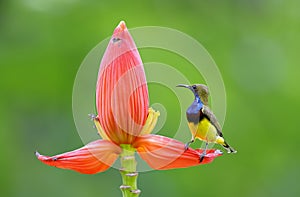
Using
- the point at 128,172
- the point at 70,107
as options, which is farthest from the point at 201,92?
the point at 70,107

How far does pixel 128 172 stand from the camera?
27.8 inches

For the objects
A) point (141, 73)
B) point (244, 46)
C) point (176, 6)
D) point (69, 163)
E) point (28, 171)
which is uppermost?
point (176, 6)

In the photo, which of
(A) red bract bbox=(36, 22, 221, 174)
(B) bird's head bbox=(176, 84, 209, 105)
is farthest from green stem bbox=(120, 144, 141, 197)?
(B) bird's head bbox=(176, 84, 209, 105)

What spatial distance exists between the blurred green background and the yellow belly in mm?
1675

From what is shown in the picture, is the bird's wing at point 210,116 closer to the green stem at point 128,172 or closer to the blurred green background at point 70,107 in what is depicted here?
the green stem at point 128,172

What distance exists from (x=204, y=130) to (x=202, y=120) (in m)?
0.01

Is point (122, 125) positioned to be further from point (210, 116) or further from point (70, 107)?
point (70, 107)

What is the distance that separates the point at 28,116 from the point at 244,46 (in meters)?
1.07

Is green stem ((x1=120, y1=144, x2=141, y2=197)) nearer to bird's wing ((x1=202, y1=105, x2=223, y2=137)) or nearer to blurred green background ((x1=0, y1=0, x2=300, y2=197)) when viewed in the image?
bird's wing ((x1=202, y1=105, x2=223, y2=137))

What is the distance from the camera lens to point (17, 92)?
253 centimetres

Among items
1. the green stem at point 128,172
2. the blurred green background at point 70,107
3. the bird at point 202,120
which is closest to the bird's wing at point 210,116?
the bird at point 202,120

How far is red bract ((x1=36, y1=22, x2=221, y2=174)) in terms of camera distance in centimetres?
70

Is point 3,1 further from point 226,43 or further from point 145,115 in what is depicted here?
point 145,115

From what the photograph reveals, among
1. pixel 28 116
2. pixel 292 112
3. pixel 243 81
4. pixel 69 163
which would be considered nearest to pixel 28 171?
pixel 28 116
